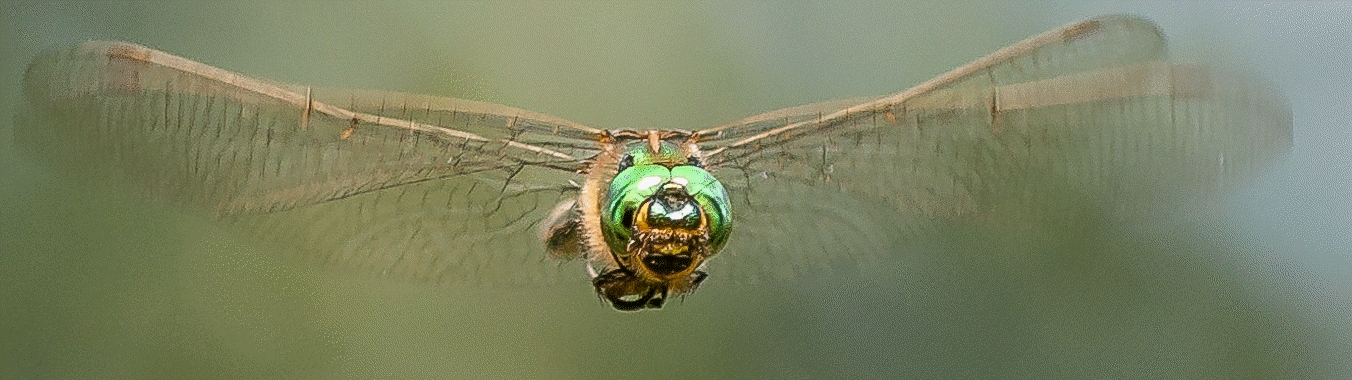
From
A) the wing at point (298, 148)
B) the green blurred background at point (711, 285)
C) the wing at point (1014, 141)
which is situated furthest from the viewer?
the green blurred background at point (711, 285)

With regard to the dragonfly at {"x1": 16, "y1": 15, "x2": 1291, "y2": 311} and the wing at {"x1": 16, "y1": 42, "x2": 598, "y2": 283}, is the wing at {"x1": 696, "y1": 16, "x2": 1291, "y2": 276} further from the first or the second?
the wing at {"x1": 16, "y1": 42, "x2": 598, "y2": 283}

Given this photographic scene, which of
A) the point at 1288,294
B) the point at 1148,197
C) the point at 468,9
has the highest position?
the point at 468,9

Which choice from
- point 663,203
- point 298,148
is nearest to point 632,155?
point 663,203

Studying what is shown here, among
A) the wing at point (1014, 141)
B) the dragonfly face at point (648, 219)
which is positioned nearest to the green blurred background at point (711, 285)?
the wing at point (1014, 141)

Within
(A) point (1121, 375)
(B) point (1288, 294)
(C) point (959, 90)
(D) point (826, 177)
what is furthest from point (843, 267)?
(B) point (1288, 294)

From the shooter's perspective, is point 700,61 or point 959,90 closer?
point 959,90

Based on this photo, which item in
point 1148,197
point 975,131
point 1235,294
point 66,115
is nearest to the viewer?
point 66,115

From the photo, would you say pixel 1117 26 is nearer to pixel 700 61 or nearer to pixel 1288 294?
pixel 700 61

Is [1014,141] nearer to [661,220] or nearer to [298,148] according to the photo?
[661,220]

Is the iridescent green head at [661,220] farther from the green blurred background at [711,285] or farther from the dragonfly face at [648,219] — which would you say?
the green blurred background at [711,285]
